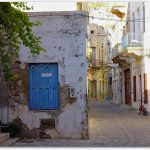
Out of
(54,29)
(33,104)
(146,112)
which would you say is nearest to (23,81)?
(33,104)

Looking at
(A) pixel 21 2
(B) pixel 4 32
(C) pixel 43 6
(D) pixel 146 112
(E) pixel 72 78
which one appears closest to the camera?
(A) pixel 21 2

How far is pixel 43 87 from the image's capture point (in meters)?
14.0

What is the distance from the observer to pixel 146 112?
2422 centimetres

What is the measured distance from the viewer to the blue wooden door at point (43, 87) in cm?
1396

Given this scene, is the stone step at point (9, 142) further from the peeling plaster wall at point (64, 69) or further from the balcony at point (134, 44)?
the balcony at point (134, 44)

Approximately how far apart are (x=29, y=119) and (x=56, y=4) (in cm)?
448

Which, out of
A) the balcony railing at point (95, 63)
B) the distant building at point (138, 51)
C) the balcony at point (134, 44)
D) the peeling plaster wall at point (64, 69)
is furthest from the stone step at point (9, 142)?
the balcony railing at point (95, 63)

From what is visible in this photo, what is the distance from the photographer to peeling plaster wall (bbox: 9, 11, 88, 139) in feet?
45.1

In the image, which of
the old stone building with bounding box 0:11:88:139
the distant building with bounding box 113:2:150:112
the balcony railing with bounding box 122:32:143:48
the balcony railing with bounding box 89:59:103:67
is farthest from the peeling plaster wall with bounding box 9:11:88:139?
the balcony railing with bounding box 89:59:103:67

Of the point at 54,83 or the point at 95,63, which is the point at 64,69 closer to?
the point at 54,83

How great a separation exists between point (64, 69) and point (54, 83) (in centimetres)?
53

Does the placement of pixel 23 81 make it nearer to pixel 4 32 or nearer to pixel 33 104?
pixel 33 104

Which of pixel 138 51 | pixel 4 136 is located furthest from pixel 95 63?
pixel 4 136

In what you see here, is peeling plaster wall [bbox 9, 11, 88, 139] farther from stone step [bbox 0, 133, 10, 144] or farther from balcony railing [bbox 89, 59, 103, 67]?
balcony railing [bbox 89, 59, 103, 67]
